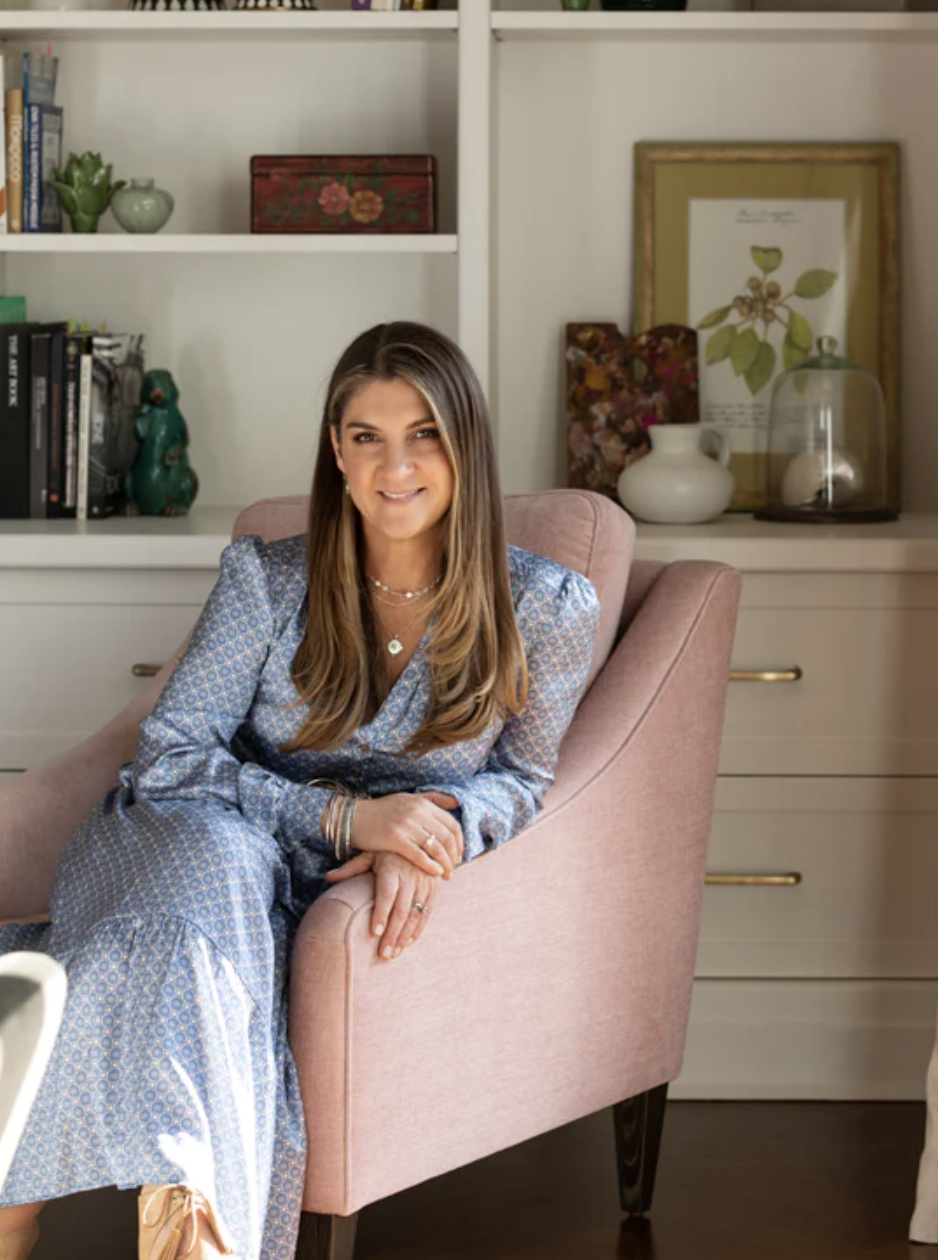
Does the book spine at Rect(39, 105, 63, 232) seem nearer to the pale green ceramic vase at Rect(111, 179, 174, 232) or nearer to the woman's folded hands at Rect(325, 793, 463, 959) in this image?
the pale green ceramic vase at Rect(111, 179, 174, 232)

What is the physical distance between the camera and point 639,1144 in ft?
6.84

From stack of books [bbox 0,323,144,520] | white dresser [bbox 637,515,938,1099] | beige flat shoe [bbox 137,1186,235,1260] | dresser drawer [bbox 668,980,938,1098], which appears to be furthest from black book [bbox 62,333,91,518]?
beige flat shoe [bbox 137,1186,235,1260]

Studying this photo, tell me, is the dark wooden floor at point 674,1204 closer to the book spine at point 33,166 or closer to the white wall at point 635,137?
the white wall at point 635,137

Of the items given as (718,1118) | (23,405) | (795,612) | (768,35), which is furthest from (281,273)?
(718,1118)

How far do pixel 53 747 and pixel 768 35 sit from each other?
5.00ft

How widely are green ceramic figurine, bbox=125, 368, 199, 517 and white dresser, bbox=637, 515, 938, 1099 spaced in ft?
2.55

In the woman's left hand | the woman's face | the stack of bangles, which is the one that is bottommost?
the woman's left hand

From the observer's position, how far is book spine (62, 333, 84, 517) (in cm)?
266

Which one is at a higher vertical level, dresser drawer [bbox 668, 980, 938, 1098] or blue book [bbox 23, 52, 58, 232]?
blue book [bbox 23, 52, 58, 232]

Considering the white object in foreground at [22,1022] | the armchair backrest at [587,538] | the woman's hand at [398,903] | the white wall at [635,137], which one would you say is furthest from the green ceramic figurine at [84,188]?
the white object in foreground at [22,1022]

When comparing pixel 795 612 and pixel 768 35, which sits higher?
pixel 768 35

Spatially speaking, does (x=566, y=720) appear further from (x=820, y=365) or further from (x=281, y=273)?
(x=281, y=273)

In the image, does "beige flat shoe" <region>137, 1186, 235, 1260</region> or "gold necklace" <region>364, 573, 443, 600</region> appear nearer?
"beige flat shoe" <region>137, 1186, 235, 1260</region>

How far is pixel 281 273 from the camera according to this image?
113 inches
